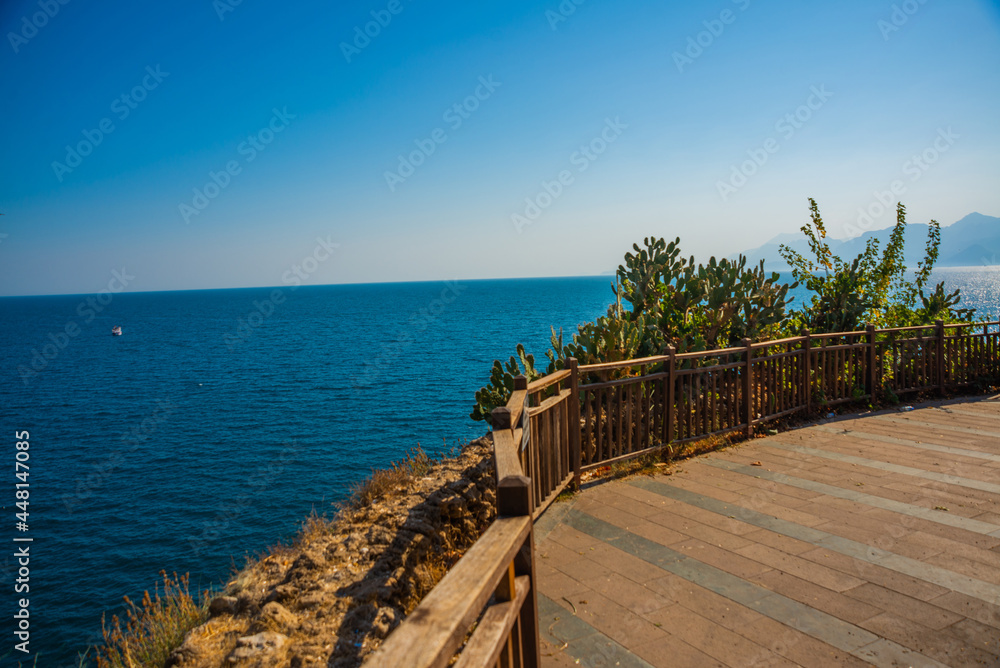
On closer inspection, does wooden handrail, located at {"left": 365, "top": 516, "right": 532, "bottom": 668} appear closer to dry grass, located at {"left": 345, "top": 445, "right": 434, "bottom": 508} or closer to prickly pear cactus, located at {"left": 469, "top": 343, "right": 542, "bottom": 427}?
prickly pear cactus, located at {"left": 469, "top": 343, "right": 542, "bottom": 427}

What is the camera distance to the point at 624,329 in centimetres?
725

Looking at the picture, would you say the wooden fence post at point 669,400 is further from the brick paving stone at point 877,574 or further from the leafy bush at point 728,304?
the brick paving stone at point 877,574

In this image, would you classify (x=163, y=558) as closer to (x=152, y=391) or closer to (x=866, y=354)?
(x=866, y=354)

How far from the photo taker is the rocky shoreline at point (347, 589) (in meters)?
3.73

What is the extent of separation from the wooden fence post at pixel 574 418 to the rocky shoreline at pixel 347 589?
36.6 inches

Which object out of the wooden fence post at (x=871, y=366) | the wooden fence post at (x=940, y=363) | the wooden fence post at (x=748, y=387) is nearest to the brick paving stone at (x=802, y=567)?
the wooden fence post at (x=748, y=387)

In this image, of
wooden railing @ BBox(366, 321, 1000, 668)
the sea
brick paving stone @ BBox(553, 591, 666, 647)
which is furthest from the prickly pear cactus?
brick paving stone @ BBox(553, 591, 666, 647)

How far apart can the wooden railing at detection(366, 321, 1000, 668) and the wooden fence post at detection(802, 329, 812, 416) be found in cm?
2

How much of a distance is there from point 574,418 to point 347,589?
2.62m

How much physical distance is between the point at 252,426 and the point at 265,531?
39.3ft

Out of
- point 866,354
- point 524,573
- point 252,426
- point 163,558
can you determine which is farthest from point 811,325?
point 252,426

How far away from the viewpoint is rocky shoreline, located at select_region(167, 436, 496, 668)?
373 centimetres

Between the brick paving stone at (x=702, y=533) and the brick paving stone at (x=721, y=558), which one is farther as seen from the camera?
the brick paving stone at (x=702, y=533)

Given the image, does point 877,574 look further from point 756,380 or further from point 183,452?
point 183,452
